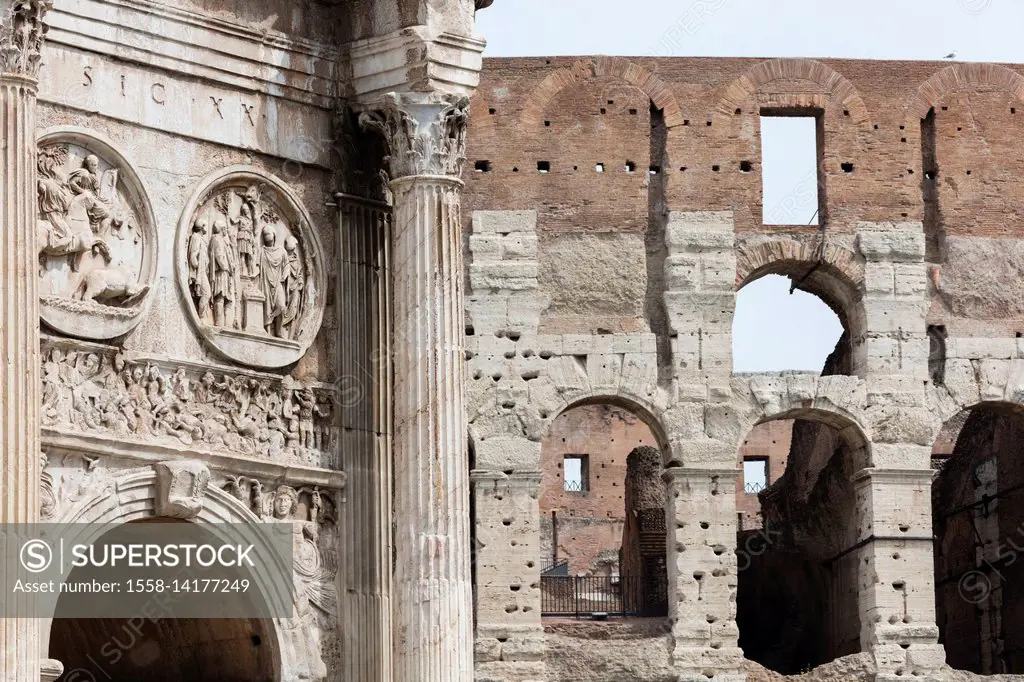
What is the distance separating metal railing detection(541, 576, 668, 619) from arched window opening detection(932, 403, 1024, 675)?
414 centimetres

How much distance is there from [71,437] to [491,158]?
18.4m

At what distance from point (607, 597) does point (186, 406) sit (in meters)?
27.6

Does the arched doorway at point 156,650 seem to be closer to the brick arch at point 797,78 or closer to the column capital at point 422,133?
the column capital at point 422,133

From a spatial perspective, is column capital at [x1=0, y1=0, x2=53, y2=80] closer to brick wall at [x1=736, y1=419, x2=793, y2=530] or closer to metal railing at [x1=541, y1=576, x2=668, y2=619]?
metal railing at [x1=541, y1=576, x2=668, y2=619]

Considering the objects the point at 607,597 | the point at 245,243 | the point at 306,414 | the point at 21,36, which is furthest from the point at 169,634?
the point at 607,597

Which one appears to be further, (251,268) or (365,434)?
(365,434)

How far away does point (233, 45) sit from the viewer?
1600cm

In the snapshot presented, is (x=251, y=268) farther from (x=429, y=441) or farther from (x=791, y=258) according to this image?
(x=791, y=258)

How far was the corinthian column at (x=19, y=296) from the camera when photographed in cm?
1365

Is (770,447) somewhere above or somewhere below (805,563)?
above

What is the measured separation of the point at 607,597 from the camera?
140 feet

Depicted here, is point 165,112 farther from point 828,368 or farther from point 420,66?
point 828,368

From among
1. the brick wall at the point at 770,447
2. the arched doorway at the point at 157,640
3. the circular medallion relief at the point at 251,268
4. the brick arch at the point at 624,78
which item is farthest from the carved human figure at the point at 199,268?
the brick wall at the point at 770,447

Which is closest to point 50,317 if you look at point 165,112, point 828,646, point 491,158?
point 165,112
